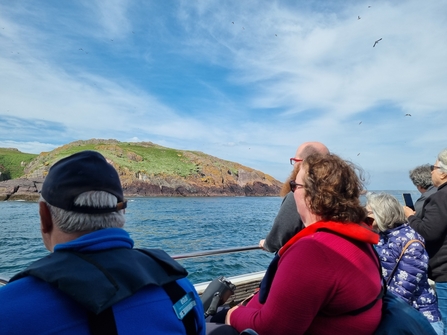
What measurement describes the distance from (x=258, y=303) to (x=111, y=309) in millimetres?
1160

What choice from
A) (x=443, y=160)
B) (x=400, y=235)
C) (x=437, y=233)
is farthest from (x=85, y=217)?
(x=443, y=160)

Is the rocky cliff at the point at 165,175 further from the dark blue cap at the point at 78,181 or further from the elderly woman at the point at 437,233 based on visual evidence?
the dark blue cap at the point at 78,181

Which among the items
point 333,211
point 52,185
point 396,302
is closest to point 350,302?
point 396,302

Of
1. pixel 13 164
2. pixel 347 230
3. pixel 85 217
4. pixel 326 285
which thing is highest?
pixel 13 164

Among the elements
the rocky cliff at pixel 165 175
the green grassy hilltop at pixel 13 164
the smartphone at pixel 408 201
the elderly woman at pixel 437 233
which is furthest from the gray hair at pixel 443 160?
the green grassy hilltop at pixel 13 164

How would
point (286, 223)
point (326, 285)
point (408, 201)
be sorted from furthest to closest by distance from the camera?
1. point (408, 201)
2. point (286, 223)
3. point (326, 285)

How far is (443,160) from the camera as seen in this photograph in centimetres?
315

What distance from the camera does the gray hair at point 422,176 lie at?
379 centimetres

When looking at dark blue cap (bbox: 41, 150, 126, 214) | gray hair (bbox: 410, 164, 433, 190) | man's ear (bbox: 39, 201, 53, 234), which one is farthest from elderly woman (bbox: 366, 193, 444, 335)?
man's ear (bbox: 39, 201, 53, 234)

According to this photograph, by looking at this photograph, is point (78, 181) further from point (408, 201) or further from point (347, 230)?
Answer: point (408, 201)

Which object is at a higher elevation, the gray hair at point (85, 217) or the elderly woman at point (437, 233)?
the gray hair at point (85, 217)

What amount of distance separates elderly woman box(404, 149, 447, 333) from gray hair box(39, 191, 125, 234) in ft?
9.02

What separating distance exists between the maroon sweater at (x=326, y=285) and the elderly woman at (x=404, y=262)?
117cm

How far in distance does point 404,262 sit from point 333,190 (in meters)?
1.36
